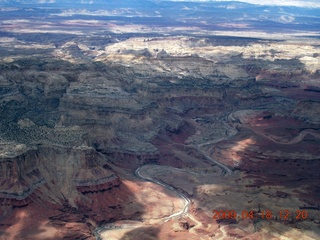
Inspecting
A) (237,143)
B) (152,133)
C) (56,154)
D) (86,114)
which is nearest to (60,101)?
(86,114)

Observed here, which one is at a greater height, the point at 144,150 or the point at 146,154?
the point at 144,150

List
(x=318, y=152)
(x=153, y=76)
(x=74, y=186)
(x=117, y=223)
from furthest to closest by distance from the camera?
(x=153, y=76), (x=318, y=152), (x=74, y=186), (x=117, y=223)

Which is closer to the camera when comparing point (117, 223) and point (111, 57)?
point (117, 223)

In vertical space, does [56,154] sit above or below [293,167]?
A: above

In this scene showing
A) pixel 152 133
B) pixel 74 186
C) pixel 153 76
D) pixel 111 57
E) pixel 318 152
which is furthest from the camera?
pixel 111 57

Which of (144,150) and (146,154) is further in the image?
(144,150)

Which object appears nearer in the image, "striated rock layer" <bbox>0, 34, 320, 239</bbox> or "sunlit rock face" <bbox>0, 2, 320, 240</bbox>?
"sunlit rock face" <bbox>0, 2, 320, 240</bbox>

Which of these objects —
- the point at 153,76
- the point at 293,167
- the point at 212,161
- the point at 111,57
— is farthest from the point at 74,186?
the point at 111,57

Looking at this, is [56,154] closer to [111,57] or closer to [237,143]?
A: [237,143]

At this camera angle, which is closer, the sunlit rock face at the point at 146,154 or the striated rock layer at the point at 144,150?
the sunlit rock face at the point at 146,154
